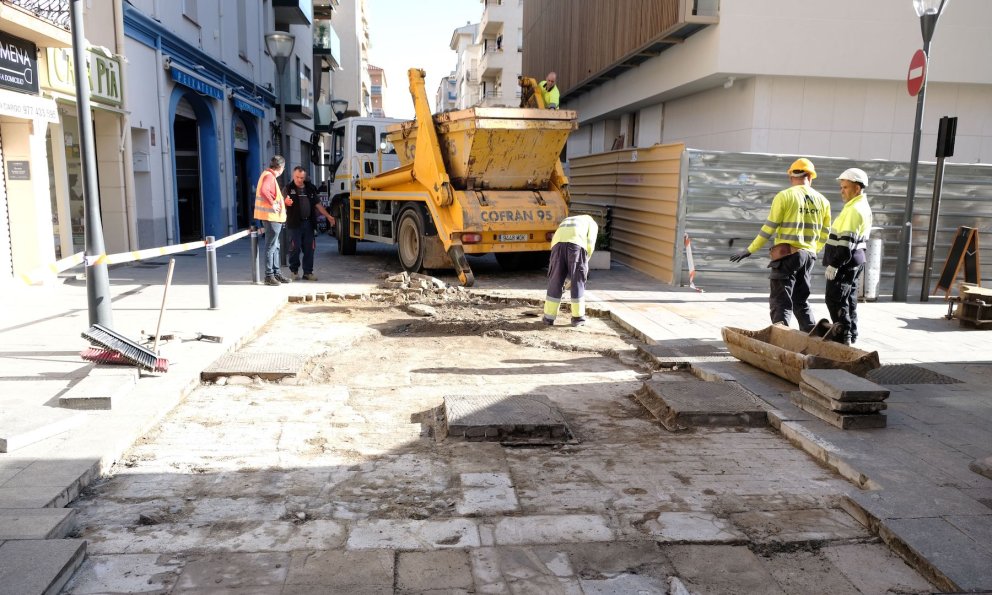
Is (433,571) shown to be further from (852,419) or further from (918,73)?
(918,73)

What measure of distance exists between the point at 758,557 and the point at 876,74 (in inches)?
502

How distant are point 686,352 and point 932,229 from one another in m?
5.19

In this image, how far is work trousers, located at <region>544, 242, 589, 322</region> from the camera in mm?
8203

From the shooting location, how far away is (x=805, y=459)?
4.43 meters

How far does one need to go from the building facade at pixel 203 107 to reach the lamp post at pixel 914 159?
412 inches

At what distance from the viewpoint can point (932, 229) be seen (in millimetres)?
9805

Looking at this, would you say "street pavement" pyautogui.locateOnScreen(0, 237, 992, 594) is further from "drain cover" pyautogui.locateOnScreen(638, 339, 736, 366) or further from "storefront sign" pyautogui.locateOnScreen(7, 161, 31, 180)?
"storefront sign" pyautogui.locateOnScreen(7, 161, 31, 180)

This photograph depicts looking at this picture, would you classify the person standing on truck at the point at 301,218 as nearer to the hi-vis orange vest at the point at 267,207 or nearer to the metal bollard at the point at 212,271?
the hi-vis orange vest at the point at 267,207

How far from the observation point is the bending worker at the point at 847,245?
22.0 ft

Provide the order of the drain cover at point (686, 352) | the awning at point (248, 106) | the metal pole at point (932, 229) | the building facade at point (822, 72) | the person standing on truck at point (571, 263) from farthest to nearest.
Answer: the awning at point (248, 106) < the building facade at point (822, 72) < the metal pole at point (932, 229) < the person standing on truck at point (571, 263) < the drain cover at point (686, 352)

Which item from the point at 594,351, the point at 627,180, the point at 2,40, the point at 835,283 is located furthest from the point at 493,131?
the point at 2,40

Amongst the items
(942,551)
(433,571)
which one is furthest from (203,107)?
(942,551)

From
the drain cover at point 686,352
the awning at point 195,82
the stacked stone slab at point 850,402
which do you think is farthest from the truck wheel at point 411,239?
the stacked stone slab at point 850,402

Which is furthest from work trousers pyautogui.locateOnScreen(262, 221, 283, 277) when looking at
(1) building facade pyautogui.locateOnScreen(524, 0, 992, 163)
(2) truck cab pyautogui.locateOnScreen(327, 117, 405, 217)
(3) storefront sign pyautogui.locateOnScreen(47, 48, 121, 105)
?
(1) building facade pyautogui.locateOnScreen(524, 0, 992, 163)
